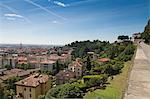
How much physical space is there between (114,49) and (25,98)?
9.45 metres

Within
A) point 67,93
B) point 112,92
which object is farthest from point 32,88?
point 112,92

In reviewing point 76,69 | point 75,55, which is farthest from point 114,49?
point 75,55

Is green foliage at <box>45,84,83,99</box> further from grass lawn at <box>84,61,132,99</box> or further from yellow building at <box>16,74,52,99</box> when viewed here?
yellow building at <box>16,74,52,99</box>

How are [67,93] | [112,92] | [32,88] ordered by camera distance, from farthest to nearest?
[32,88] < [67,93] < [112,92]

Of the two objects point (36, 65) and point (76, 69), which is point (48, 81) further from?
point (36, 65)

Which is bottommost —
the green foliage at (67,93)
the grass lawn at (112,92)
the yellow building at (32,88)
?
the yellow building at (32,88)

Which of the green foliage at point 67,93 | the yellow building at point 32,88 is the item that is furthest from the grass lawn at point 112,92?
the yellow building at point 32,88

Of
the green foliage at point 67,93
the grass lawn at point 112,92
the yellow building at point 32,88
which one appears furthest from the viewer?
the yellow building at point 32,88

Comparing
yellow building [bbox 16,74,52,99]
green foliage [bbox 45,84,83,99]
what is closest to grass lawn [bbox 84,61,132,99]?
green foliage [bbox 45,84,83,99]

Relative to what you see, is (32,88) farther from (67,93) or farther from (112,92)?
(112,92)

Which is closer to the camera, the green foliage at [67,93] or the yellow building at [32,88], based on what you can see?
the green foliage at [67,93]

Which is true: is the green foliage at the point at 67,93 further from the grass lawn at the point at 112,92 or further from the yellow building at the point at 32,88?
the yellow building at the point at 32,88

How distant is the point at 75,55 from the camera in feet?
106

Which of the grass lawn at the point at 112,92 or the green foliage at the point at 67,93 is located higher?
the grass lawn at the point at 112,92
